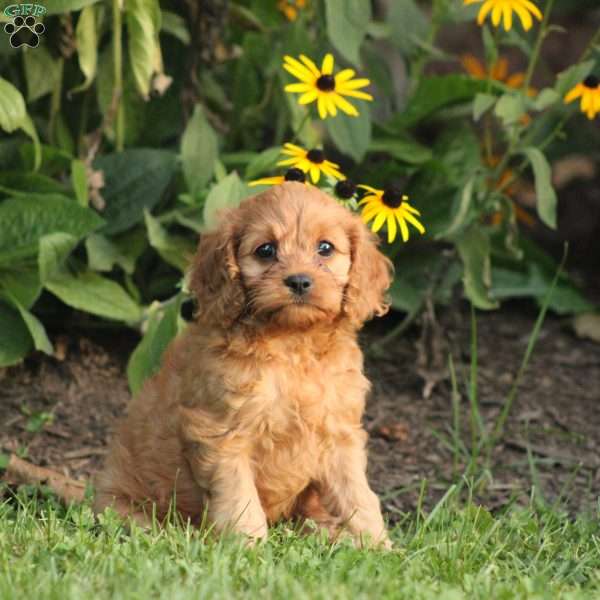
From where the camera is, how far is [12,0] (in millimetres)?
5957

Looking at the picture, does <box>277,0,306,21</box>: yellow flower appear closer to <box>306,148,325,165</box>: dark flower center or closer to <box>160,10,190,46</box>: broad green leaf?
<box>160,10,190,46</box>: broad green leaf

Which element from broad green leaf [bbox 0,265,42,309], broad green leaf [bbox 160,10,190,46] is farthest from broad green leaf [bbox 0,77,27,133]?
broad green leaf [bbox 160,10,190,46]

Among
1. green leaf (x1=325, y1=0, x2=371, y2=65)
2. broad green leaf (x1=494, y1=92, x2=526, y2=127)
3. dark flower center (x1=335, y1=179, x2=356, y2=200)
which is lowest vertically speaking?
dark flower center (x1=335, y1=179, x2=356, y2=200)

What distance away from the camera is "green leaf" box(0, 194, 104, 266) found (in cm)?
609

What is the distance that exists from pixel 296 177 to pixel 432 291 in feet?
6.24

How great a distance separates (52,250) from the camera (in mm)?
5902

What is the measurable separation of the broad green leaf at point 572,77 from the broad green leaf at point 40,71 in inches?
96.4

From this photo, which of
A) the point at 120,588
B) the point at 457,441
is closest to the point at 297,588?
the point at 120,588

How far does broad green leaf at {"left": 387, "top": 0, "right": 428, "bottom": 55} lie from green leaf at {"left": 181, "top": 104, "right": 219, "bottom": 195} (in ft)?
4.18

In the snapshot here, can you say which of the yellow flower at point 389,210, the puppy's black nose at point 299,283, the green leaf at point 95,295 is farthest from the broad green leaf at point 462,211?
the puppy's black nose at point 299,283

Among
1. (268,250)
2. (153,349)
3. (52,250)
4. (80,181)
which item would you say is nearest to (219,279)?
(268,250)

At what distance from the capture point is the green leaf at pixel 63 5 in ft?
Answer: 18.7

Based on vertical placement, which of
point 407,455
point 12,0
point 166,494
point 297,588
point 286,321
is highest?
point 12,0

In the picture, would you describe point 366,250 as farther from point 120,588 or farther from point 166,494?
point 120,588
